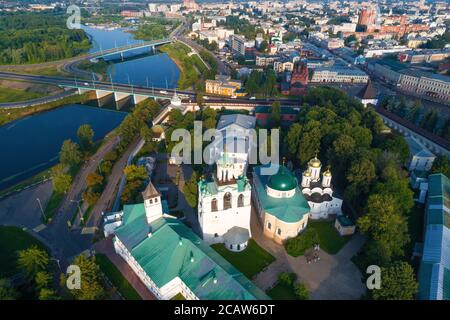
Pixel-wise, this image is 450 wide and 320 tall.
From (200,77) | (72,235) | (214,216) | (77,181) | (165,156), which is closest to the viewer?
(214,216)

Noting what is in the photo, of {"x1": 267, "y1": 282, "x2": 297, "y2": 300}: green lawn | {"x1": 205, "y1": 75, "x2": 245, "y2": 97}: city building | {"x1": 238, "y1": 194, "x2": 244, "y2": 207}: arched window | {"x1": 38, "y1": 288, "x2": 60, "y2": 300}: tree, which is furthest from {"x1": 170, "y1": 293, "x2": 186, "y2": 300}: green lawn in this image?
{"x1": 205, "y1": 75, "x2": 245, "y2": 97}: city building

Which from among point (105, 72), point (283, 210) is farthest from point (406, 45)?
point (283, 210)

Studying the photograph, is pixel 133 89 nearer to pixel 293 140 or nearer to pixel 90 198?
pixel 90 198

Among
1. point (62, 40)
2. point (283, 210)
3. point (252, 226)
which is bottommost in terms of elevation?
point (252, 226)

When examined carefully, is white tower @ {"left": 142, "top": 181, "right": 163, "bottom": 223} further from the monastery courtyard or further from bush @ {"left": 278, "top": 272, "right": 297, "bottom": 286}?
bush @ {"left": 278, "top": 272, "right": 297, "bottom": 286}

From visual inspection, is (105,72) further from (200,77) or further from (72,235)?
(72,235)

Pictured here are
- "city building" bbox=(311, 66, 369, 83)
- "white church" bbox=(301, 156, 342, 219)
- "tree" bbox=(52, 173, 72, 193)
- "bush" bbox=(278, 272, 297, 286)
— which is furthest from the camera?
"city building" bbox=(311, 66, 369, 83)
